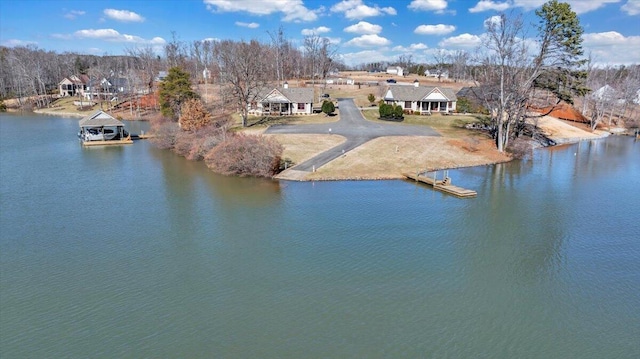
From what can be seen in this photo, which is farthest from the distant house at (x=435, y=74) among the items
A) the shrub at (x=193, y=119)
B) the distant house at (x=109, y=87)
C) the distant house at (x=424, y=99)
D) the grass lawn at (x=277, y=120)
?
the shrub at (x=193, y=119)

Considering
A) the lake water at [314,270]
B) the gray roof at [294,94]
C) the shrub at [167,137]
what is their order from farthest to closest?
the gray roof at [294,94], the shrub at [167,137], the lake water at [314,270]

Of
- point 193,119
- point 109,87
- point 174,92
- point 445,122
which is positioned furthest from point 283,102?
point 109,87

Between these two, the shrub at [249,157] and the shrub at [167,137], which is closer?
A: the shrub at [249,157]

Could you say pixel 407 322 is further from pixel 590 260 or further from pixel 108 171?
pixel 108 171

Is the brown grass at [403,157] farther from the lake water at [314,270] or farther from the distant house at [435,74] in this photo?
the distant house at [435,74]

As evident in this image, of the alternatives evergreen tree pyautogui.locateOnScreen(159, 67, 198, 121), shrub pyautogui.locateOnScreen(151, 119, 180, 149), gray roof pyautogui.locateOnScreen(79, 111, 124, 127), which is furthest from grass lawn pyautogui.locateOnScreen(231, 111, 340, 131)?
gray roof pyautogui.locateOnScreen(79, 111, 124, 127)

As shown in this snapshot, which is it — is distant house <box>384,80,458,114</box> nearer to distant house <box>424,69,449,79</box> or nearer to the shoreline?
the shoreline
